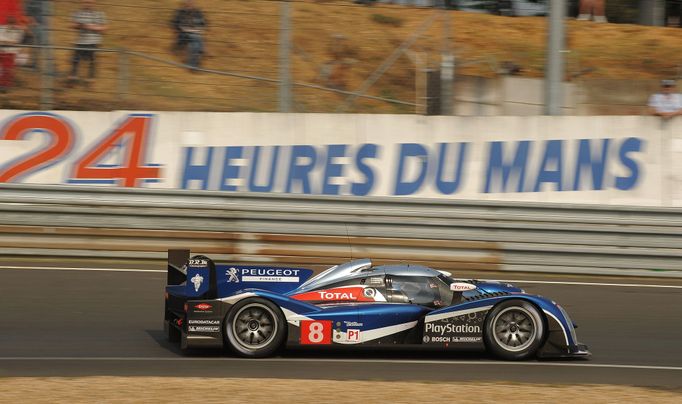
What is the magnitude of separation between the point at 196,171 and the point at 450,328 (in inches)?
284

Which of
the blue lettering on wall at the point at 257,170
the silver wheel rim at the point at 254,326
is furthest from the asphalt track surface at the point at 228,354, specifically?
the blue lettering on wall at the point at 257,170

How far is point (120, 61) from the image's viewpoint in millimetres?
14180

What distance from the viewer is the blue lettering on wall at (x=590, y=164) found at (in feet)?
48.6

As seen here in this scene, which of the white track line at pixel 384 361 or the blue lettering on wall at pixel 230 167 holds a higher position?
the blue lettering on wall at pixel 230 167

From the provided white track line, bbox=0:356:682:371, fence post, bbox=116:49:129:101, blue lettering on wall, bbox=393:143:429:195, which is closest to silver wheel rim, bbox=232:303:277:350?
white track line, bbox=0:356:682:371

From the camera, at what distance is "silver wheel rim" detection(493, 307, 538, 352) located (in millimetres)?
8031

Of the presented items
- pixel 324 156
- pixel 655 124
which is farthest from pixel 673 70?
pixel 324 156

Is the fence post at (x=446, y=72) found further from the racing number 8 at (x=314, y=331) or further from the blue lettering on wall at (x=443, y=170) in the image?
the racing number 8 at (x=314, y=331)

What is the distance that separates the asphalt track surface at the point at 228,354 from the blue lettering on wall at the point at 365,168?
148 inches

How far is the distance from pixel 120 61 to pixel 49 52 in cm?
97

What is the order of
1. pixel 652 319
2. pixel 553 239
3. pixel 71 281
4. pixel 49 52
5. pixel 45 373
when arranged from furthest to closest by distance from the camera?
pixel 49 52 → pixel 553 239 → pixel 71 281 → pixel 652 319 → pixel 45 373

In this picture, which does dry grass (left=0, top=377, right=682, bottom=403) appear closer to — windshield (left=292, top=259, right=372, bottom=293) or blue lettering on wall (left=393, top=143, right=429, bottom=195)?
windshield (left=292, top=259, right=372, bottom=293)

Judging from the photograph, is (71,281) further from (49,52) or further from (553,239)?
(553,239)

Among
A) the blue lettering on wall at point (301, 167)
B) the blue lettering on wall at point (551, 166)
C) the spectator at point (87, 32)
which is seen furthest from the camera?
the blue lettering on wall at point (551, 166)
